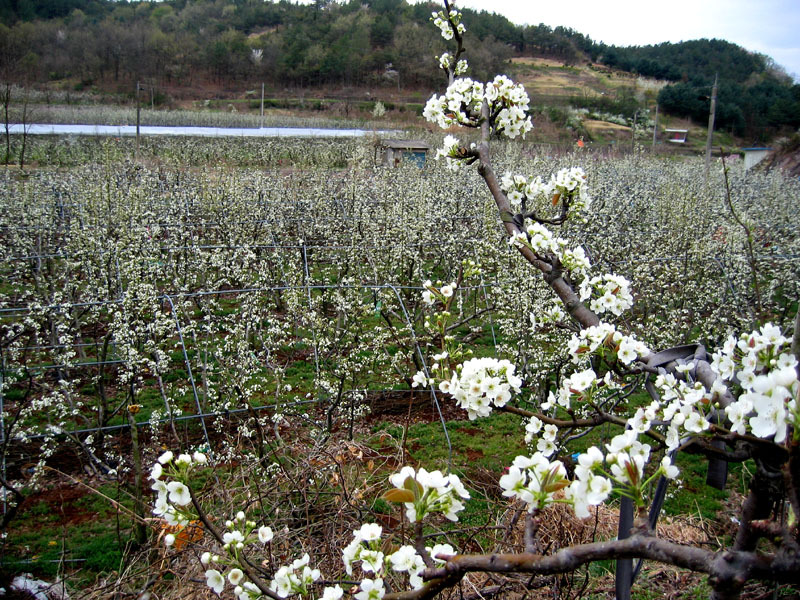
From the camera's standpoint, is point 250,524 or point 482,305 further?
point 482,305

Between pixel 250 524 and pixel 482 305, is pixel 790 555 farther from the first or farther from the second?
pixel 482 305

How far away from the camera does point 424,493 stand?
1188 mm

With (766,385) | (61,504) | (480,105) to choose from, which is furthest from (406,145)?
(766,385)

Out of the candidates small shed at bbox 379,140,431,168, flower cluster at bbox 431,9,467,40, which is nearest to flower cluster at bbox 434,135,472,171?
flower cluster at bbox 431,9,467,40

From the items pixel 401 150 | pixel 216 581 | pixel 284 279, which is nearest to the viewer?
pixel 216 581

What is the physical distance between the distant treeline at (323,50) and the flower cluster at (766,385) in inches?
1581

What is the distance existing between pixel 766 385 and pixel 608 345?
2.43 ft

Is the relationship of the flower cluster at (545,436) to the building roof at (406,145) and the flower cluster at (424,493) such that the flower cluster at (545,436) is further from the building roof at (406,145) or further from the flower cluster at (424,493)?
the building roof at (406,145)

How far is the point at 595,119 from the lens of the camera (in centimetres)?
4503

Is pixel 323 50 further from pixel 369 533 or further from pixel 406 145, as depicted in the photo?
pixel 369 533

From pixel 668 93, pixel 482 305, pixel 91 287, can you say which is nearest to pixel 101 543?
pixel 91 287

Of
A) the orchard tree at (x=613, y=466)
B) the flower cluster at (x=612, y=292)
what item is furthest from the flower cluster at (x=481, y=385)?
the flower cluster at (x=612, y=292)

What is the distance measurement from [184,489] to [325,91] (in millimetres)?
57569

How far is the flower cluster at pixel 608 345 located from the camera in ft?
4.85
